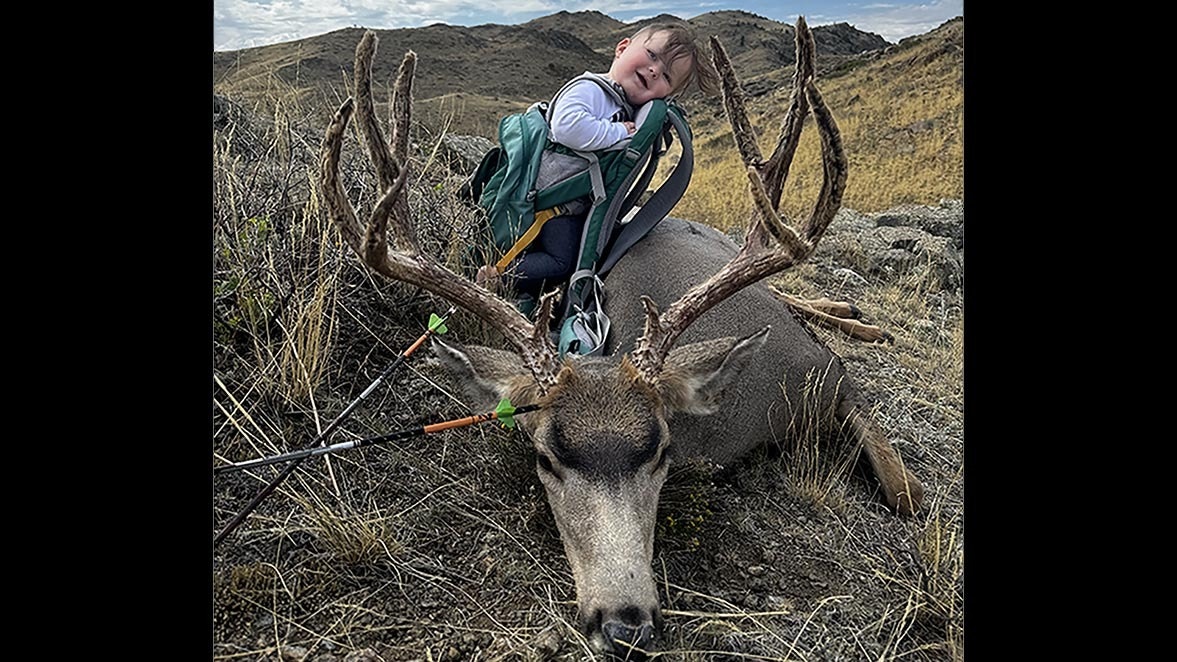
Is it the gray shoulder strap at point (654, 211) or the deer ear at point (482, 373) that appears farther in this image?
the gray shoulder strap at point (654, 211)

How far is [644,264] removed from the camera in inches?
147

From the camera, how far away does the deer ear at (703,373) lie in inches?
105

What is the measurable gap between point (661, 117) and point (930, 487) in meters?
2.01

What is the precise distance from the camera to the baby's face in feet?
12.1

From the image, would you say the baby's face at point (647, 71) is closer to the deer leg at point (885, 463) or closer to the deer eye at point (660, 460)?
the deer leg at point (885, 463)

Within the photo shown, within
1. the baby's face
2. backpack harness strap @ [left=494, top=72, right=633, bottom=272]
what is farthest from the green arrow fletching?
the baby's face

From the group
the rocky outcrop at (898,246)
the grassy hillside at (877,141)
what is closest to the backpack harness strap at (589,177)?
the grassy hillside at (877,141)

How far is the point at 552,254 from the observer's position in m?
3.90

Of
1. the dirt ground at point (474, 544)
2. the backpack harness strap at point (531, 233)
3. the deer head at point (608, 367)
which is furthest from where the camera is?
the backpack harness strap at point (531, 233)

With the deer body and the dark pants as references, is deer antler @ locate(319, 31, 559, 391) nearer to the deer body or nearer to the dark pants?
the deer body

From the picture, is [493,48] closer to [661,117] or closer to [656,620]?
[661,117]

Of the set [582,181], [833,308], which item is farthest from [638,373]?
[833,308]

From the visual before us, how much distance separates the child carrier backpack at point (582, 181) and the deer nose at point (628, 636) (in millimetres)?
1713
